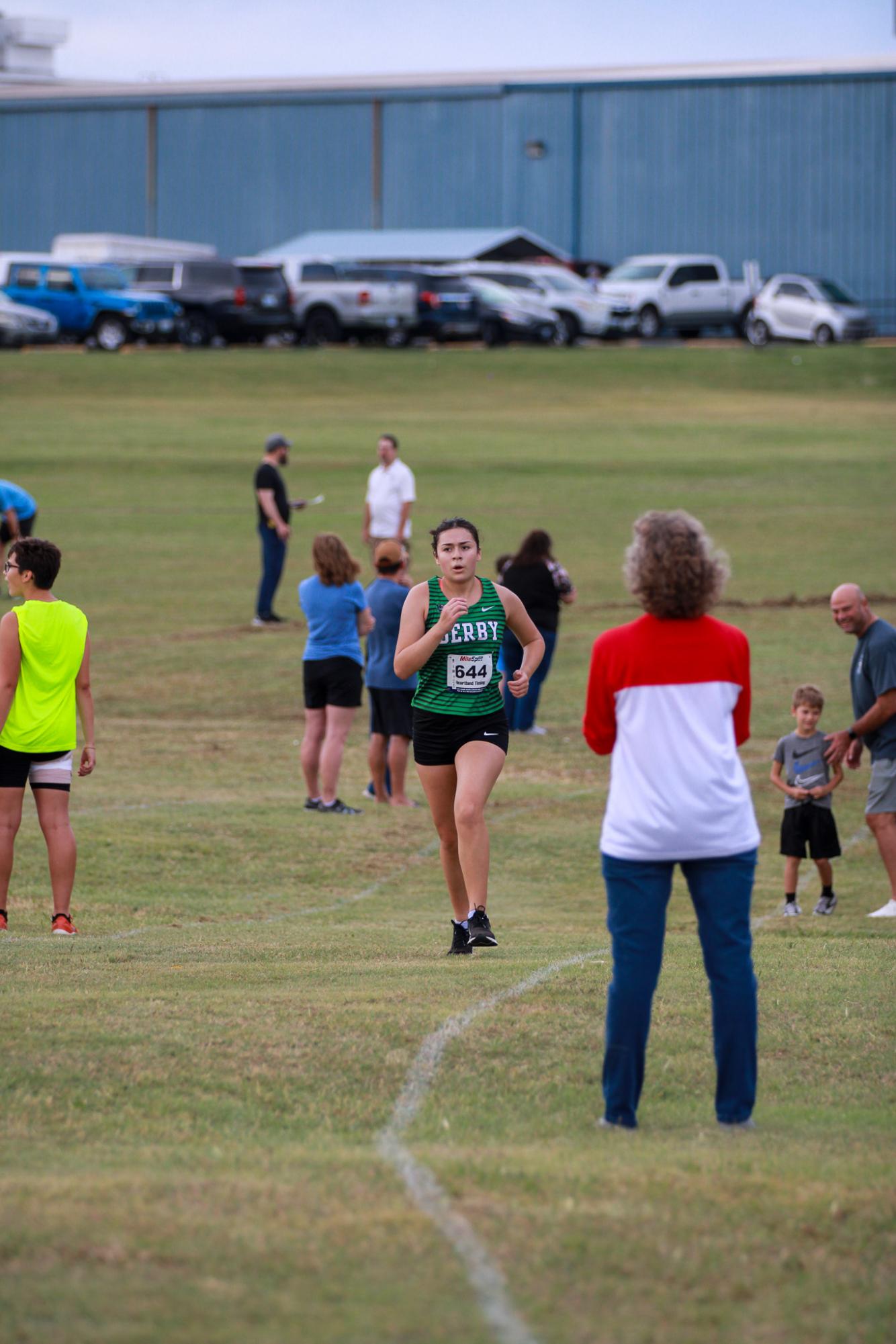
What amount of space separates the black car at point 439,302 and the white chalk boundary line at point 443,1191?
36.1m

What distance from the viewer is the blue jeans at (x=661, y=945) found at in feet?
15.8

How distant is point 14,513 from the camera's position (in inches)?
637

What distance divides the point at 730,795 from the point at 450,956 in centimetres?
288

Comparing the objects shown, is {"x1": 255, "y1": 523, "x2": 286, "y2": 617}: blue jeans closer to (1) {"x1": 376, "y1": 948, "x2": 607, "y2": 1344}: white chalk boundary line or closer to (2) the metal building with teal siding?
(1) {"x1": 376, "y1": 948, "x2": 607, "y2": 1344}: white chalk boundary line

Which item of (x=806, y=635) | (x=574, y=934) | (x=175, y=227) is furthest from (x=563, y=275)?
(x=574, y=934)

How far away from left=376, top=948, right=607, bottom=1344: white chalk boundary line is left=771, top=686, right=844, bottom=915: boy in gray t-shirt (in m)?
3.98

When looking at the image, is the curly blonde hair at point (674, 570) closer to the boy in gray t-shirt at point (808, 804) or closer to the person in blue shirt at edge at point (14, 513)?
the boy in gray t-shirt at point (808, 804)

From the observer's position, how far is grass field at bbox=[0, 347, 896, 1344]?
381cm

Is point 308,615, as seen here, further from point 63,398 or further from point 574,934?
point 63,398

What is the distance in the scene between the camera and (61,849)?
310 inches

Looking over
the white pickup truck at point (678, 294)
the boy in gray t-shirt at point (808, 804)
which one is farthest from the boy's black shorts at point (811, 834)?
the white pickup truck at point (678, 294)

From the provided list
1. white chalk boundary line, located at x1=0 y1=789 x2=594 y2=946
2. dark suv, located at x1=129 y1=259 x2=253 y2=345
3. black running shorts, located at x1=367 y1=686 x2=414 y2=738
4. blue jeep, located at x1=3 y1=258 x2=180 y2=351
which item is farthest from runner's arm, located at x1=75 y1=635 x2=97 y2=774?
dark suv, located at x1=129 y1=259 x2=253 y2=345

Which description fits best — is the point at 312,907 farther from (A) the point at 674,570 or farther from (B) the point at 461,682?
(A) the point at 674,570

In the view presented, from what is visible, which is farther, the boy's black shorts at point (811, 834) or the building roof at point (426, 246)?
the building roof at point (426, 246)
